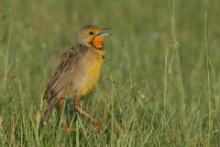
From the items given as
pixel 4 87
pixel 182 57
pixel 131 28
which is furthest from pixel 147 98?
pixel 131 28

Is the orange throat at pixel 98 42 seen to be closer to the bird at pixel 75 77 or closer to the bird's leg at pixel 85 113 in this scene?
the bird at pixel 75 77

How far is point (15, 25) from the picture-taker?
1185 centimetres

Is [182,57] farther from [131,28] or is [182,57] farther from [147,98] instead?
[147,98]

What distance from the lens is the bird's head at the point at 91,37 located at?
8.01 m

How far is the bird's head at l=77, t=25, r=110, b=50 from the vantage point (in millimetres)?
8014

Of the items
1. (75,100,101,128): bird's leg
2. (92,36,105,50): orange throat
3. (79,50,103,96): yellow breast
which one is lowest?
(75,100,101,128): bird's leg

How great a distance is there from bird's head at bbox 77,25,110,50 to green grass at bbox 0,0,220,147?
10.7 inches

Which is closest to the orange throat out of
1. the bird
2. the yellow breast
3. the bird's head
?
the bird's head

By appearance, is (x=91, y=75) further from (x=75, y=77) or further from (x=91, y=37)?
(x=91, y=37)

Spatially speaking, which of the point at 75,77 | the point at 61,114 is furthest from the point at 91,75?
the point at 61,114

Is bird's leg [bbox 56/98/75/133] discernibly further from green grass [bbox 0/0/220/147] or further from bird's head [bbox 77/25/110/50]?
bird's head [bbox 77/25/110/50]

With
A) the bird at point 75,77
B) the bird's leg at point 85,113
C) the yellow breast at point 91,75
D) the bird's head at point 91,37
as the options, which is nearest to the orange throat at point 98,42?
the bird's head at point 91,37

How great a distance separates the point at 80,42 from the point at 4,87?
1.10 m

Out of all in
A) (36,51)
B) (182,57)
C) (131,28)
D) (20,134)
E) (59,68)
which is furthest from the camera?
(131,28)
